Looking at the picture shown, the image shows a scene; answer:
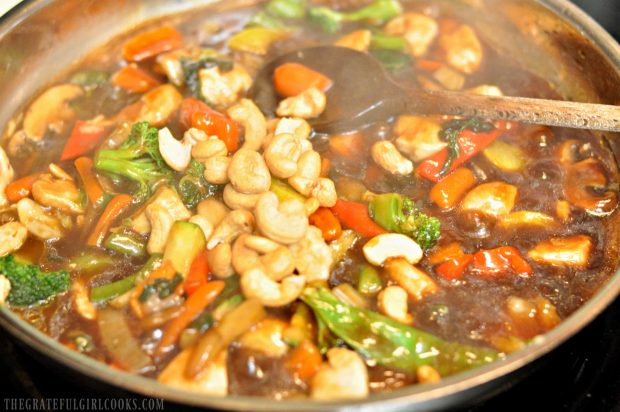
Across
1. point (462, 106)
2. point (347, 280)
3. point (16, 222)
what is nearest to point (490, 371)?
point (347, 280)

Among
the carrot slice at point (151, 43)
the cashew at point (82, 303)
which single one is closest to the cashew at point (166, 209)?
the cashew at point (82, 303)

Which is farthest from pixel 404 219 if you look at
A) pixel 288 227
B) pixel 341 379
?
pixel 341 379

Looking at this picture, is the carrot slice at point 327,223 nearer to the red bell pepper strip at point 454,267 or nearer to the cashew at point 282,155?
the cashew at point 282,155

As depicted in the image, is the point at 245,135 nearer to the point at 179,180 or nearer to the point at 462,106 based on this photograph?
the point at 179,180

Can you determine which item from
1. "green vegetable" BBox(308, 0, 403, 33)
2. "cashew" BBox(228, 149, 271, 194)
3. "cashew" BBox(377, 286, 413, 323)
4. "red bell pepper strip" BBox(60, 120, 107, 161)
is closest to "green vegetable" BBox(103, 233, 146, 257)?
"cashew" BBox(228, 149, 271, 194)

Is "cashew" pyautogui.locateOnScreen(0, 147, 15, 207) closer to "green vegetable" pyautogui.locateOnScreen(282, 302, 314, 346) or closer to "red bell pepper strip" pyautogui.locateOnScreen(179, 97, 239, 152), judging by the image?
"red bell pepper strip" pyautogui.locateOnScreen(179, 97, 239, 152)

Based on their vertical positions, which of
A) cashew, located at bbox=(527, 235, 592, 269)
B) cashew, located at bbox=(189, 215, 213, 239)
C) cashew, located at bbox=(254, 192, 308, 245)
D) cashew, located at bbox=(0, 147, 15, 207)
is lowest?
cashew, located at bbox=(527, 235, 592, 269)

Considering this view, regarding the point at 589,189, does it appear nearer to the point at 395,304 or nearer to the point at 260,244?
the point at 395,304
